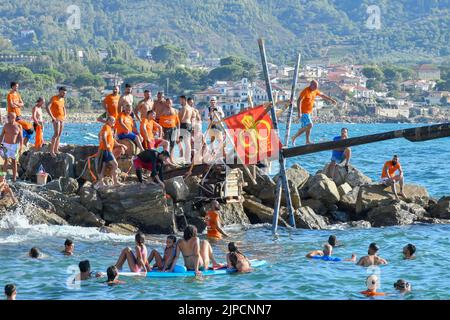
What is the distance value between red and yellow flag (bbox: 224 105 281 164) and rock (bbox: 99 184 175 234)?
2433 millimetres

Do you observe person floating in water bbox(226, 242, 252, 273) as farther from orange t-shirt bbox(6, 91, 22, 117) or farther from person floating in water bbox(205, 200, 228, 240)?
orange t-shirt bbox(6, 91, 22, 117)

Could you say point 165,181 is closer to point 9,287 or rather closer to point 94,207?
point 94,207

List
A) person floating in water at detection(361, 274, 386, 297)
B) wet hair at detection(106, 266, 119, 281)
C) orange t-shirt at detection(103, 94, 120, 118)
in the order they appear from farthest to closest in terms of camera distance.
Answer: orange t-shirt at detection(103, 94, 120, 118)
wet hair at detection(106, 266, 119, 281)
person floating in water at detection(361, 274, 386, 297)

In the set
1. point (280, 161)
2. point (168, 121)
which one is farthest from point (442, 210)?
point (168, 121)

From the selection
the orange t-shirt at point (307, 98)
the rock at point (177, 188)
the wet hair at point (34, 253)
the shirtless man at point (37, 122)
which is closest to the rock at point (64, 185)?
the shirtless man at point (37, 122)

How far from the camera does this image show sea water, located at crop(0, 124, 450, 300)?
21109 mm

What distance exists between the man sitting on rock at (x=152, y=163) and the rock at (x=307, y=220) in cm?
439

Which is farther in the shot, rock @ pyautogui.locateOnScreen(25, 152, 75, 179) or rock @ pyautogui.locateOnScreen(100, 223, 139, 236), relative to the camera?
rock @ pyautogui.locateOnScreen(25, 152, 75, 179)

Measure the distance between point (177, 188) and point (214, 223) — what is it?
185 centimetres

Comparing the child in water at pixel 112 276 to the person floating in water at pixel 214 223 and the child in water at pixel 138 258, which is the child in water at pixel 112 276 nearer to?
the child in water at pixel 138 258

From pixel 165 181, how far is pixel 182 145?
5.18 ft

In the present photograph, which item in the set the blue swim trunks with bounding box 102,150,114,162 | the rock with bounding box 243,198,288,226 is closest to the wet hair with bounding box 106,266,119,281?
the blue swim trunks with bounding box 102,150,114,162

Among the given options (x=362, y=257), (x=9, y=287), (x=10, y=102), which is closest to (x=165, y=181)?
(x=10, y=102)
